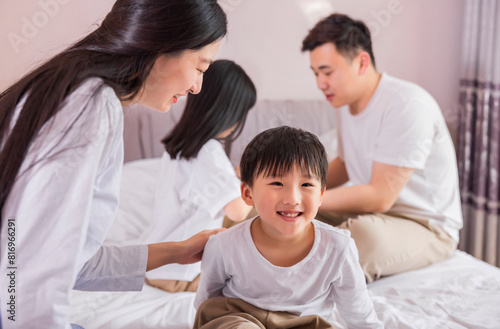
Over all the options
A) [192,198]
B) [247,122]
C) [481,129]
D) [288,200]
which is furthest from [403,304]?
[481,129]

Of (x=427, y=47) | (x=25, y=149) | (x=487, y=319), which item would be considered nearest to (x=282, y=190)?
(x=25, y=149)

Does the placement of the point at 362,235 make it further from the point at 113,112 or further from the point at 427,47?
the point at 427,47

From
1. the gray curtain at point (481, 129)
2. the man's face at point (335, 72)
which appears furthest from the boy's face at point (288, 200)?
the gray curtain at point (481, 129)

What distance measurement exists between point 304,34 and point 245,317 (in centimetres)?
158

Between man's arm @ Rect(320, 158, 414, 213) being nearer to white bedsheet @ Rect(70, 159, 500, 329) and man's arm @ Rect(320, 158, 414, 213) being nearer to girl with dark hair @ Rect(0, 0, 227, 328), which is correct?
white bedsheet @ Rect(70, 159, 500, 329)

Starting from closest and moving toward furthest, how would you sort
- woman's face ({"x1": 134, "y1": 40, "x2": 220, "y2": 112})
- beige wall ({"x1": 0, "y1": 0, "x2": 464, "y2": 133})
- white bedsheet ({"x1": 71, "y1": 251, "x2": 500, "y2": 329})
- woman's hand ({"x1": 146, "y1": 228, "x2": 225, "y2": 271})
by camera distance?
woman's face ({"x1": 134, "y1": 40, "x2": 220, "y2": 112}), woman's hand ({"x1": 146, "y1": 228, "x2": 225, "y2": 271}), white bedsheet ({"x1": 71, "y1": 251, "x2": 500, "y2": 329}), beige wall ({"x1": 0, "y1": 0, "x2": 464, "y2": 133})

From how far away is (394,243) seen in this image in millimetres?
1484

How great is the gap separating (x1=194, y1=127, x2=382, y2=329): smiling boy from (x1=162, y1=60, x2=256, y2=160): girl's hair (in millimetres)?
407

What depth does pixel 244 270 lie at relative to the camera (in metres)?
1.04

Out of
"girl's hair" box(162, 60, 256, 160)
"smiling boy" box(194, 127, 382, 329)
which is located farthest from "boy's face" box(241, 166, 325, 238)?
"girl's hair" box(162, 60, 256, 160)

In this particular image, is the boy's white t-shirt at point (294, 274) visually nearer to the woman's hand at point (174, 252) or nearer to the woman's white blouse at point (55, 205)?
the woman's hand at point (174, 252)

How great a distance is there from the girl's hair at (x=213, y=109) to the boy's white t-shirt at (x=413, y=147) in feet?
1.62

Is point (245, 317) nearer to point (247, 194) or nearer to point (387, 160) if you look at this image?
point (247, 194)

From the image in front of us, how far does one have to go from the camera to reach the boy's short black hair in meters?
0.98
